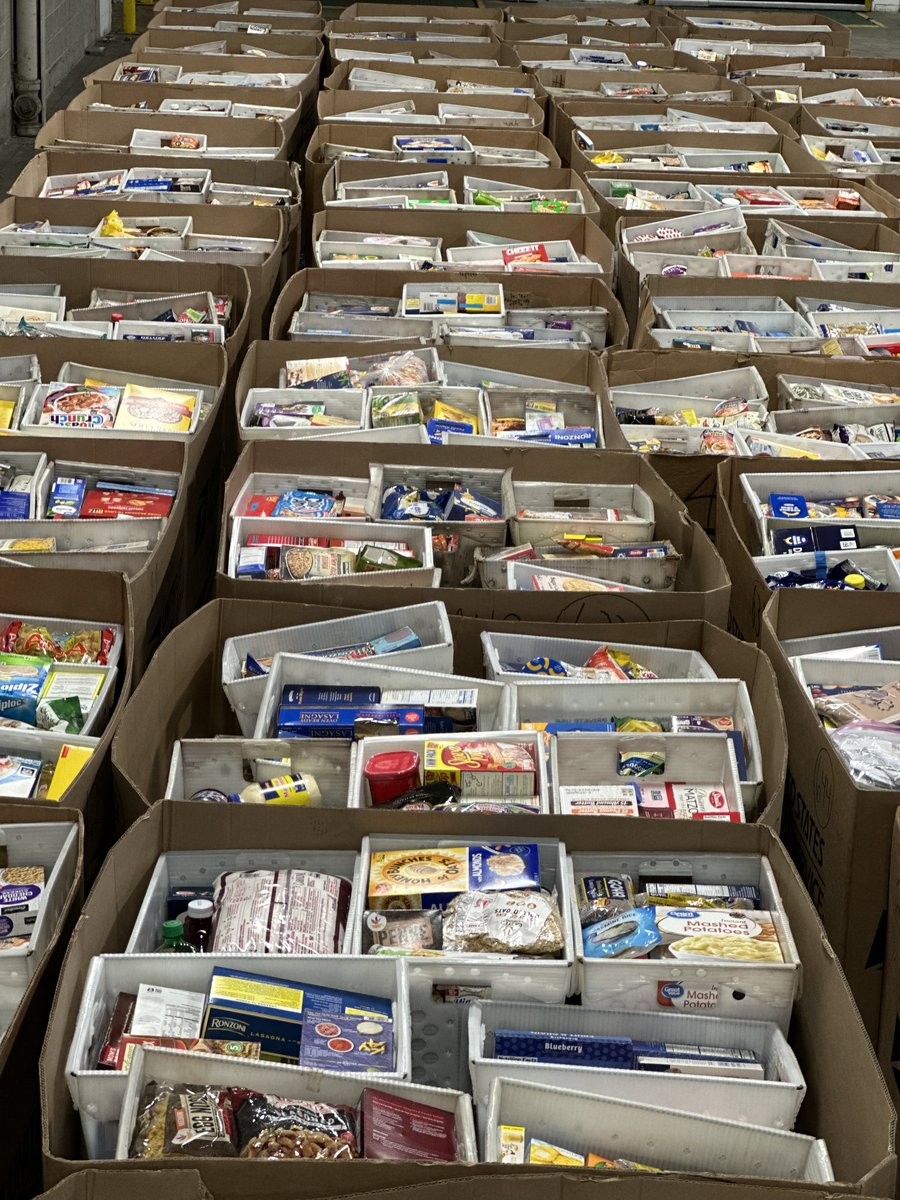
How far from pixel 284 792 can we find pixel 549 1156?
102 centimetres

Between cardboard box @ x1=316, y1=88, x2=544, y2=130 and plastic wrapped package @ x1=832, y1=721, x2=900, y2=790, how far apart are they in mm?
5478

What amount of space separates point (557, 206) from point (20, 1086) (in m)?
5.33

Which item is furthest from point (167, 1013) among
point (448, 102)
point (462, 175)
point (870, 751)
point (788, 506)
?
point (448, 102)

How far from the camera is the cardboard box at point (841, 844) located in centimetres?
287

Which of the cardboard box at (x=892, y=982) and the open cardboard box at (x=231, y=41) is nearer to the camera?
the cardboard box at (x=892, y=982)

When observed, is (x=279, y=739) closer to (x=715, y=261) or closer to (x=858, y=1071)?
(x=858, y=1071)

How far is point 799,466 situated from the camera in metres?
4.29

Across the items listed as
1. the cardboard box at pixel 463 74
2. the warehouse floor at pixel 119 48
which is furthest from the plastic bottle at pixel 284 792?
A: the warehouse floor at pixel 119 48

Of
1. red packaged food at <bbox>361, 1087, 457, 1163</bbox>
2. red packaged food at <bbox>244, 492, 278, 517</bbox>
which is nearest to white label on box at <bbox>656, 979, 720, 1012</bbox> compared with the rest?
red packaged food at <bbox>361, 1087, 457, 1163</bbox>

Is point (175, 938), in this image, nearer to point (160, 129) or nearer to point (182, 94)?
point (160, 129)

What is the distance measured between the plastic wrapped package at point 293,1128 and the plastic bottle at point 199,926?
42 centimetres

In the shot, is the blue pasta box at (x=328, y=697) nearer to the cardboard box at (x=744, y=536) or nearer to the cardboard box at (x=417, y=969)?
the cardboard box at (x=417, y=969)

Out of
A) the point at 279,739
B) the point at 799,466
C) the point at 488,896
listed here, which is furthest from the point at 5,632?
the point at 799,466

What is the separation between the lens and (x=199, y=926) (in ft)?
8.48
